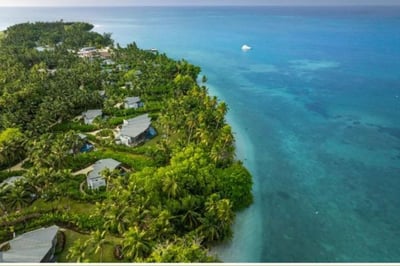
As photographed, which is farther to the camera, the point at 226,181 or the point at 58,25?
the point at 58,25

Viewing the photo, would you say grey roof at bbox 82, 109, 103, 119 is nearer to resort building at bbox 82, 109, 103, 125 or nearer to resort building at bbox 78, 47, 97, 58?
resort building at bbox 82, 109, 103, 125

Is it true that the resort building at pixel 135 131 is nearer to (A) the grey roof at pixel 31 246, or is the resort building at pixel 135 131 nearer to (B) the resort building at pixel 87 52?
(A) the grey roof at pixel 31 246

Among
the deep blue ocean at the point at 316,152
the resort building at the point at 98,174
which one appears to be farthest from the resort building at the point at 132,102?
the resort building at the point at 98,174

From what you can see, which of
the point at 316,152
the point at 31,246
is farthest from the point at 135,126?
the point at 316,152

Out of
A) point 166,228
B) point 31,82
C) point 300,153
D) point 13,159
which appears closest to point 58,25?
point 31,82

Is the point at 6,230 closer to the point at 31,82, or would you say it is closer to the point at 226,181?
the point at 226,181

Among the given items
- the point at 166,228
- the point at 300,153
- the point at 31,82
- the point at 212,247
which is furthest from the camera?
the point at 31,82

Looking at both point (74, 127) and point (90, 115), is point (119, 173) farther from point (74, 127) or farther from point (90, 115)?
point (90, 115)
